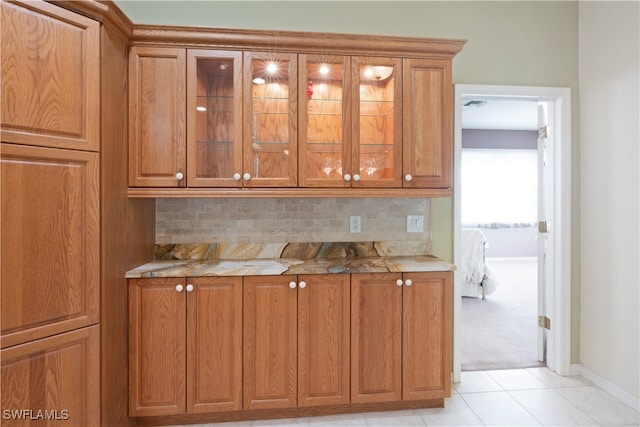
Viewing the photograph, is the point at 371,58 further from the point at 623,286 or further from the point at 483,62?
the point at 623,286

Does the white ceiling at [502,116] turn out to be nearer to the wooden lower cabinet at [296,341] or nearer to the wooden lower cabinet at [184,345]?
the wooden lower cabinet at [296,341]

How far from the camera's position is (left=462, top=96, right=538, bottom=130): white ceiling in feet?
17.5

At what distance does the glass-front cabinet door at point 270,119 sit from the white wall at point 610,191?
85.1 inches

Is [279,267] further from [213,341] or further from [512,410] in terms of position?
[512,410]

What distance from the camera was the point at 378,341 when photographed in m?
2.06

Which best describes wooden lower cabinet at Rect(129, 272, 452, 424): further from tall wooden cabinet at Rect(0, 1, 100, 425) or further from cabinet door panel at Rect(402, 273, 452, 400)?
tall wooden cabinet at Rect(0, 1, 100, 425)

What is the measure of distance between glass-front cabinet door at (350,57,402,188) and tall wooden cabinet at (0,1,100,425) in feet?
4.61

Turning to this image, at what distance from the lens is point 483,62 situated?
2.51 m

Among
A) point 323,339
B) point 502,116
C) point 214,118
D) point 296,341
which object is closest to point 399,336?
point 323,339

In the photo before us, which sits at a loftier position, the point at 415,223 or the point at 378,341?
the point at 415,223

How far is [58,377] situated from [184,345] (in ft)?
1.88

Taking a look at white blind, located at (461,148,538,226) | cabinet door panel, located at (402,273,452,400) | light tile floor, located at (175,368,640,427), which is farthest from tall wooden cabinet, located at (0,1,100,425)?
white blind, located at (461,148,538,226)

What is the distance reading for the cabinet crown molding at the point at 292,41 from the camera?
1.94 meters

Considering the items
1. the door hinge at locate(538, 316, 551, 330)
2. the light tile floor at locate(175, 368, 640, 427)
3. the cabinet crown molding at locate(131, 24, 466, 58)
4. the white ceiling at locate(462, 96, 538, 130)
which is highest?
the white ceiling at locate(462, 96, 538, 130)
